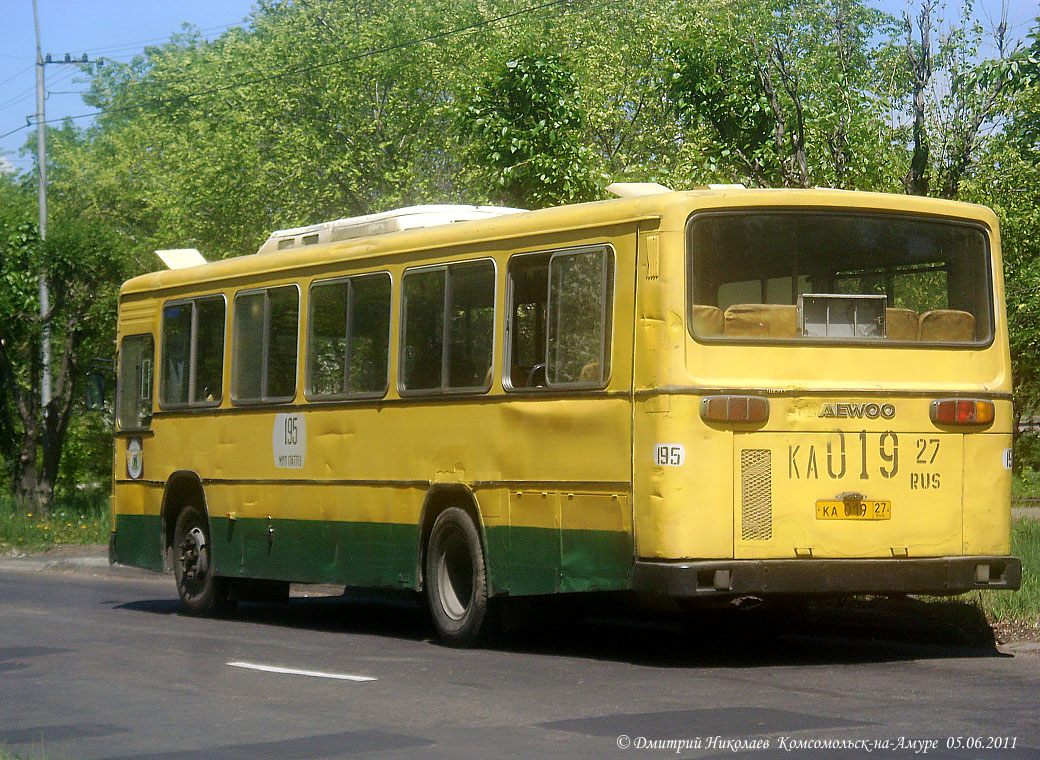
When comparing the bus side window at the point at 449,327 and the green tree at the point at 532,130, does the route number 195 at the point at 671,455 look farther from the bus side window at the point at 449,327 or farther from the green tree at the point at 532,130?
the green tree at the point at 532,130

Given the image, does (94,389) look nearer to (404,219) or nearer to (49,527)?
(404,219)

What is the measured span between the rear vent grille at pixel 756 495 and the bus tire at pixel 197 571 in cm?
660

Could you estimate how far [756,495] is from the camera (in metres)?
10.8

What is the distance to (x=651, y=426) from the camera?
10703 millimetres

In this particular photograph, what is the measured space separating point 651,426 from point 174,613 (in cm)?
702

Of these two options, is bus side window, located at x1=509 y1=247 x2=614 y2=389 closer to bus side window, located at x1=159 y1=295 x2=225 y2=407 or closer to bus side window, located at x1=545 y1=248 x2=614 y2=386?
bus side window, located at x1=545 y1=248 x2=614 y2=386

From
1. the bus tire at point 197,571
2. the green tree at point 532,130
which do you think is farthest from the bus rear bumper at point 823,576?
the green tree at point 532,130

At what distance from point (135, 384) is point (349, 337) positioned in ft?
13.7

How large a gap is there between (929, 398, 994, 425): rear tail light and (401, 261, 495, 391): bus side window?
3064mm

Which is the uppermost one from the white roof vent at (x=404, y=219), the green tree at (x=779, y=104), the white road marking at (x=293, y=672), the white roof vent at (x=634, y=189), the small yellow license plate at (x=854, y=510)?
the green tree at (x=779, y=104)

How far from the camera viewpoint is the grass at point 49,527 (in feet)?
83.8

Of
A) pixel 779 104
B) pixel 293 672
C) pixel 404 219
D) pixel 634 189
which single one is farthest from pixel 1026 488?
pixel 293 672

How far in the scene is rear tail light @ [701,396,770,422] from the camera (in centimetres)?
1066

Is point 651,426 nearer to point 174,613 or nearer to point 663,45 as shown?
point 174,613
